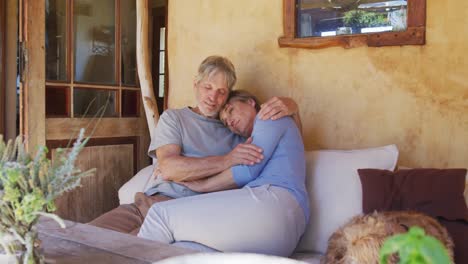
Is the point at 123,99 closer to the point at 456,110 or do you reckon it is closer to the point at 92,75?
the point at 92,75

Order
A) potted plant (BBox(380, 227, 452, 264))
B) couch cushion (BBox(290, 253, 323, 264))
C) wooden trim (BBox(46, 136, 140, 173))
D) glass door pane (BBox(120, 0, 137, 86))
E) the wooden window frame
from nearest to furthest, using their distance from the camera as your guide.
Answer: potted plant (BBox(380, 227, 452, 264)) → couch cushion (BBox(290, 253, 323, 264)) → the wooden window frame → wooden trim (BBox(46, 136, 140, 173)) → glass door pane (BBox(120, 0, 137, 86))

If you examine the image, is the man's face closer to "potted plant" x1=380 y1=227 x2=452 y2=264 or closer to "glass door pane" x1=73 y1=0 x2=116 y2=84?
"glass door pane" x1=73 y1=0 x2=116 y2=84

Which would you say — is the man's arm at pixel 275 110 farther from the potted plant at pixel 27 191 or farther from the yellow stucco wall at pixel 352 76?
the potted plant at pixel 27 191

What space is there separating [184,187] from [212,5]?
1281 mm

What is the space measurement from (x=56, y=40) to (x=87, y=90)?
398 millimetres

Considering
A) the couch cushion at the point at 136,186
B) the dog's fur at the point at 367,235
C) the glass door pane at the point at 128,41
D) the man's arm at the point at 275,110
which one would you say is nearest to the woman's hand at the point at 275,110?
the man's arm at the point at 275,110

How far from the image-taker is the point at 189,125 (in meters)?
2.45

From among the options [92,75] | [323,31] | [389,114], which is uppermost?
[323,31]

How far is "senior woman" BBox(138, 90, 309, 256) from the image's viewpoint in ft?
5.34

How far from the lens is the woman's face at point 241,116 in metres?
2.36

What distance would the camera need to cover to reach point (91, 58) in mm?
3445

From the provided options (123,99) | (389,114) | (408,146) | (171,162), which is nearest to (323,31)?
(389,114)

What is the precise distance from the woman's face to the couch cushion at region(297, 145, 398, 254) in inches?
14.4

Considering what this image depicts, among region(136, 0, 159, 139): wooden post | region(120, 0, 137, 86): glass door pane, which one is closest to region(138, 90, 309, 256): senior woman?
region(136, 0, 159, 139): wooden post
